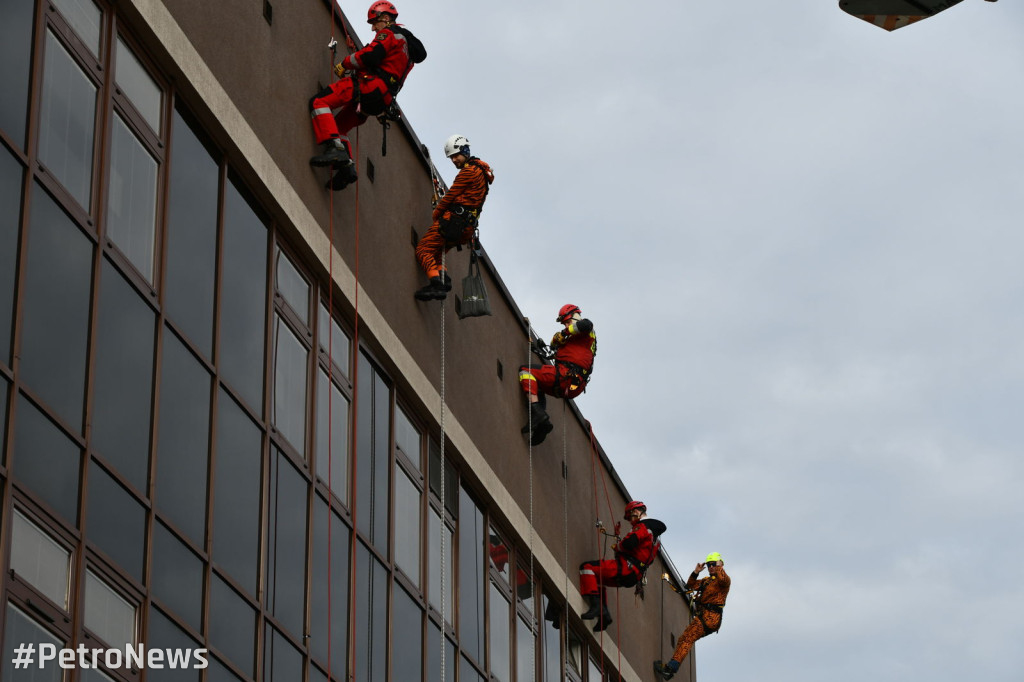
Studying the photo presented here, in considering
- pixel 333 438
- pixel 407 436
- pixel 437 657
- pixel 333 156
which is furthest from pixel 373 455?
A: pixel 333 156

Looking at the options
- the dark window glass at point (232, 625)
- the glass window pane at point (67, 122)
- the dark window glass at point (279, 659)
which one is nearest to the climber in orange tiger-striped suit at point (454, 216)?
the dark window glass at point (279, 659)

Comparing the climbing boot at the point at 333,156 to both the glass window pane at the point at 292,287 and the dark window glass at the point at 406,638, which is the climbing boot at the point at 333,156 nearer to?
the glass window pane at the point at 292,287

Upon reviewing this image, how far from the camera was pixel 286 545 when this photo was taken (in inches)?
738

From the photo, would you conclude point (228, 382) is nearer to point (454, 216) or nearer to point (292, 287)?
point (292, 287)

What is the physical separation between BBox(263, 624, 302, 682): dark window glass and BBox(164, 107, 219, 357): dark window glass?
2838 mm

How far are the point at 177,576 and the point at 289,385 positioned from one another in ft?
12.2

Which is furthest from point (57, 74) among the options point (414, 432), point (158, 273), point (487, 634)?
point (487, 634)

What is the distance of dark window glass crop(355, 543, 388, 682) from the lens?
2042 cm

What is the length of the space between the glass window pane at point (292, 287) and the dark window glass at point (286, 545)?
1.85 metres

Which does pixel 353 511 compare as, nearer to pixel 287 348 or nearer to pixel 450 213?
pixel 287 348

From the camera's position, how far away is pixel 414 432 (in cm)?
2342

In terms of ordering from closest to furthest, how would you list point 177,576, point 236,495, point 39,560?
point 39,560 < point 177,576 < point 236,495

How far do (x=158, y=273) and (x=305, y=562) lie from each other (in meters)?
3.79

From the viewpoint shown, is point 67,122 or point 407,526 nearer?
point 67,122
